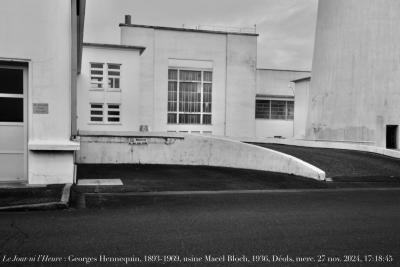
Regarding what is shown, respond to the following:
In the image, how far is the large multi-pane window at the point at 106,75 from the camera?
35.9 metres

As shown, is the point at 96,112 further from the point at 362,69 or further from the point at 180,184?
the point at 180,184

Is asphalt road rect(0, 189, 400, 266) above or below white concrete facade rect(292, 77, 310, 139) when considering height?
below

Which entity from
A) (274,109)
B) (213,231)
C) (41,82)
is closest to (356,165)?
(213,231)

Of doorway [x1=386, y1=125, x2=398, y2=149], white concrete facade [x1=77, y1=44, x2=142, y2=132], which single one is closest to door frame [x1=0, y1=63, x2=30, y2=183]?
doorway [x1=386, y1=125, x2=398, y2=149]

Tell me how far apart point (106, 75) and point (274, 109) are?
2525cm

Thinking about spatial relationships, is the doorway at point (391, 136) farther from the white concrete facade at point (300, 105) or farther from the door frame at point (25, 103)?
the white concrete facade at point (300, 105)

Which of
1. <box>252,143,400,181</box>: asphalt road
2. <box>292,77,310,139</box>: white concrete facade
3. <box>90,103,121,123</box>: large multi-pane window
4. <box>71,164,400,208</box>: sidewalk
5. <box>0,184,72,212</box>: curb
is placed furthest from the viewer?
<box>292,77,310,139</box>: white concrete facade

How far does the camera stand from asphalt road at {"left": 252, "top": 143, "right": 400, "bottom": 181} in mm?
14188

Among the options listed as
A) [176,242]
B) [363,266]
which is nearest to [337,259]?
[363,266]

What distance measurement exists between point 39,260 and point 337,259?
3366mm

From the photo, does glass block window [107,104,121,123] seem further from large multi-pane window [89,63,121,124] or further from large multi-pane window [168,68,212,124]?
large multi-pane window [168,68,212,124]

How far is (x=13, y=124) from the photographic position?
11.1 metres

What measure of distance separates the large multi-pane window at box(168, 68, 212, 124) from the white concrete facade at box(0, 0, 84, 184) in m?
33.3

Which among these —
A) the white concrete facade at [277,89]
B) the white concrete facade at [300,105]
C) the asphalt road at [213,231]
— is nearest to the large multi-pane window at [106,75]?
the white concrete facade at [277,89]
